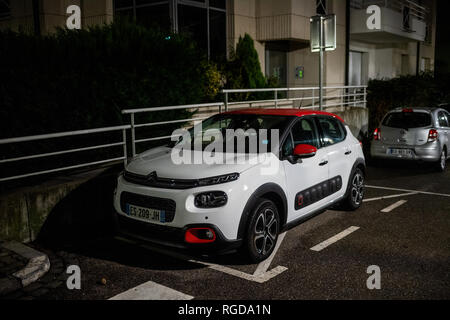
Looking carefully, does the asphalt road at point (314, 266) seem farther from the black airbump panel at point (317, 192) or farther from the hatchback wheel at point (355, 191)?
the black airbump panel at point (317, 192)

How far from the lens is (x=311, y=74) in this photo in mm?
18484

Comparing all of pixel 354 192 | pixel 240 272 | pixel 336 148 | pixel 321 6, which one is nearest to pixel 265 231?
pixel 240 272

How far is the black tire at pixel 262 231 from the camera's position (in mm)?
4656

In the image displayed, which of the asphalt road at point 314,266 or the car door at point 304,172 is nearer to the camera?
the asphalt road at point 314,266

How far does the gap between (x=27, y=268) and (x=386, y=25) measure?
18.8 meters

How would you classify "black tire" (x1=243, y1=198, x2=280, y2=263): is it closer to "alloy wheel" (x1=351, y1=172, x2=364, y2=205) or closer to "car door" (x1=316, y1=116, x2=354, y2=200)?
"car door" (x1=316, y1=116, x2=354, y2=200)

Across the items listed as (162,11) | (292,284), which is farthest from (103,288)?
(162,11)

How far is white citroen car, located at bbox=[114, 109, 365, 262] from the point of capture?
4430mm

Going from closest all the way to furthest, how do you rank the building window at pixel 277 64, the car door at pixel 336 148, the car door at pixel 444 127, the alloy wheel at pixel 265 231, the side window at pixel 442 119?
the alloy wheel at pixel 265 231 → the car door at pixel 336 148 → the car door at pixel 444 127 → the side window at pixel 442 119 → the building window at pixel 277 64

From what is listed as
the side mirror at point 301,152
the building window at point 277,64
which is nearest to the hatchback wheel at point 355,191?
the side mirror at point 301,152

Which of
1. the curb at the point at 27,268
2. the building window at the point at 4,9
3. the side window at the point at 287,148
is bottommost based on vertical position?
the curb at the point at 27,268

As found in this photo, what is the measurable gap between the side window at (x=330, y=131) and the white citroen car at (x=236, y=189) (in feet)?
0.17

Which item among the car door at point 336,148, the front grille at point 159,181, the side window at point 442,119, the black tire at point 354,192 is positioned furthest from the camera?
the side window at point 442,119

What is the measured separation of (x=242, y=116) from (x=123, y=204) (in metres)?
2.02
